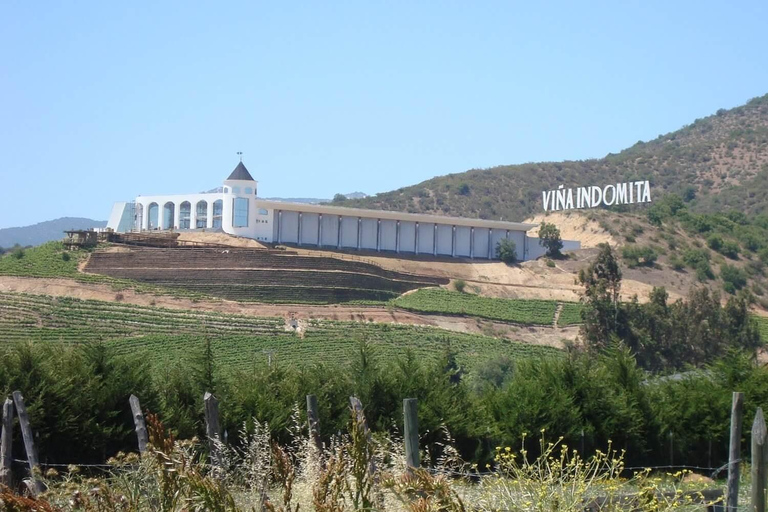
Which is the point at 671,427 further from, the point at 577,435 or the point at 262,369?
the point at 262,369

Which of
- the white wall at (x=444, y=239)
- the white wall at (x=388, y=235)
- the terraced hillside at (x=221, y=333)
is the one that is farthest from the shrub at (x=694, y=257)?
the terraced hillside at (x=221, y=333)

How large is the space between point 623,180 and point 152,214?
77.1 metres

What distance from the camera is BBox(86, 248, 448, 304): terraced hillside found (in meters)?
62.8

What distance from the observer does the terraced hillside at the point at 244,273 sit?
6275cm

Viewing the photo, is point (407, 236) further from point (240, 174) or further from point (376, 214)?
point (240, 174)

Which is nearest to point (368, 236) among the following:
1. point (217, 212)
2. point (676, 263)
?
point (217, 212)

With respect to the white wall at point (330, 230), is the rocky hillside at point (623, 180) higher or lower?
higher

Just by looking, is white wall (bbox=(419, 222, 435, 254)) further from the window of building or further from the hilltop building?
the window of building

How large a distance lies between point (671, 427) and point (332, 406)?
21.3ft

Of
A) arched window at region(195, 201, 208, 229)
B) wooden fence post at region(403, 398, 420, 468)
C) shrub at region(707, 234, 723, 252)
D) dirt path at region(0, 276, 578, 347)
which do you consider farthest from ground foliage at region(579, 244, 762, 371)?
wooden fence post at region(403, 398, 420, 468)

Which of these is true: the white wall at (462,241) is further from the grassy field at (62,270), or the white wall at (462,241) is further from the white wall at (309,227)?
the grassy field at (62,270)

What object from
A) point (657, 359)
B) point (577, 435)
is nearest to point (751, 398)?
point (577, 435)

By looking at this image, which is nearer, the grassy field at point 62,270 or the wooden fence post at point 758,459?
the wooden fence post at point 758,459

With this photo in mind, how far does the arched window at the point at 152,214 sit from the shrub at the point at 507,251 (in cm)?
2521
